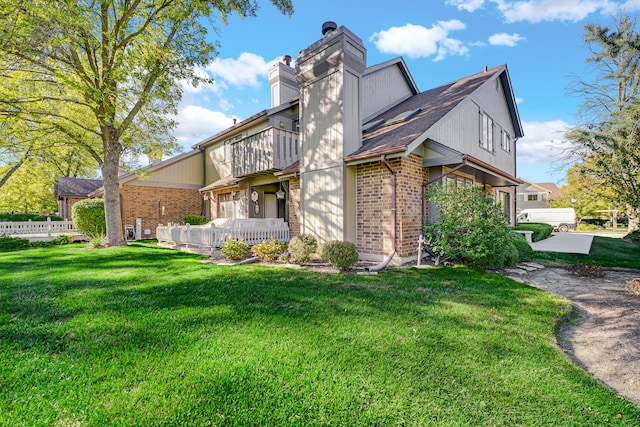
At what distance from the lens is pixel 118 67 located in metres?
10.4

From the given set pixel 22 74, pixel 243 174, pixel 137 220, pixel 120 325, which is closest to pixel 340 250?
pixel 120 325

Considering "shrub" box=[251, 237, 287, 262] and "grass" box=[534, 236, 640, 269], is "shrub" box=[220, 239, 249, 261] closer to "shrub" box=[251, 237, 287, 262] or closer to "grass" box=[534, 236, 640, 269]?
"shrub" box=[251, 237, 287, 262]

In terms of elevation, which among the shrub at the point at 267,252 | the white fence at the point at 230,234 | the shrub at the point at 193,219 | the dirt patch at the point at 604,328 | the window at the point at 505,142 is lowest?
the dirt patch at the point at 604,328

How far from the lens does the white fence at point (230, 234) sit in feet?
33.2

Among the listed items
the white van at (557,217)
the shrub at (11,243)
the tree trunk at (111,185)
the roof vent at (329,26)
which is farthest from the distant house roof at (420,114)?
the white van at (557,217)

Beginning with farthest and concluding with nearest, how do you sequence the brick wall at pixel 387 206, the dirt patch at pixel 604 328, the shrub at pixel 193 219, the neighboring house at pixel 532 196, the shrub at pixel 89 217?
1. the neighboring house at pixel 532 196
2. the shrub at pixel 193 219
3. the shrub at pixel 89 217
4. the brick wall at pixel 387 206
5. the dirt patch at pixel 604 328

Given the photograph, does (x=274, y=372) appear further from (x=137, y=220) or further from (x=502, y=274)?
(x=137, y=220)

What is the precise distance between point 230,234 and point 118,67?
7364mm

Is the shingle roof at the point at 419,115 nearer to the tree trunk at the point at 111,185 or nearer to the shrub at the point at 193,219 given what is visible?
the tree trunk at the point at 111,185

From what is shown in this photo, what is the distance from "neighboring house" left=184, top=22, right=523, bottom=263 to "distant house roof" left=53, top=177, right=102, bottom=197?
2106cm

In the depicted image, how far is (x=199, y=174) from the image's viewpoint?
1895cm

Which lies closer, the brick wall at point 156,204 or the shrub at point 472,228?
the shrub at point 472,228

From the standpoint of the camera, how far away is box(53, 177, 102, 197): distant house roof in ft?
82.9

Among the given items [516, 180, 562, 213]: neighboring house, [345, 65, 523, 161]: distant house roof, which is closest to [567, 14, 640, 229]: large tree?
[345, 65, 523, 161]: distant house roof
